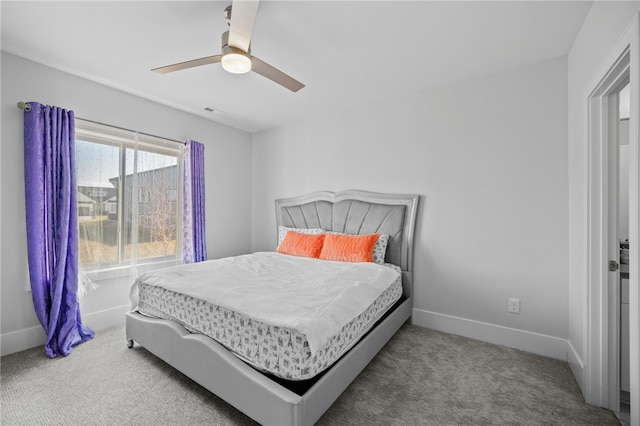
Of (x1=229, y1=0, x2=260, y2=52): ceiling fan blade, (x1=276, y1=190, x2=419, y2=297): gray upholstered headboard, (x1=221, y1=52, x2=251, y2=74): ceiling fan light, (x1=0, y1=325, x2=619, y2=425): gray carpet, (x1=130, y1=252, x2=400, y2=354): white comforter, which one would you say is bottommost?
(x1=0, y1=325, x2=619, y2=425): gray carpet

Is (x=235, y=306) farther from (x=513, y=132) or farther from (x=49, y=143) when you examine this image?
(x=513, y=132)

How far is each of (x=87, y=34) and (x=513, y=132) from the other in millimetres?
3580

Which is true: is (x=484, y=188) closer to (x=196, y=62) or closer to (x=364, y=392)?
(x=364, y=392)

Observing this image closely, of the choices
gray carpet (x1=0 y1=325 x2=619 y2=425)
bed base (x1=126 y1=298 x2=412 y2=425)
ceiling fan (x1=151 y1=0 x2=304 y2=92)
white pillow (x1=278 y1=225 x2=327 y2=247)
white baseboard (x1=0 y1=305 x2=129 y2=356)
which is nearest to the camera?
bed base (x1=126 y1=298 x2=412 y2=425)

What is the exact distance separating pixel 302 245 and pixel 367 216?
84 cm

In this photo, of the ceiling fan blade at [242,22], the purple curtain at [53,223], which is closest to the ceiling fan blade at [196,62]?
the ceiling fan blade at [242,22]

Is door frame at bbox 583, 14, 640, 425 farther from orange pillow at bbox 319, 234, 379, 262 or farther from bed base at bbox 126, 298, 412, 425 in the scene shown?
orange pillow at bbox 319, 234, 379, 262

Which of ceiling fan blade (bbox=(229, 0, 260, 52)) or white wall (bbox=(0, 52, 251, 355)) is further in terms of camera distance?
white wall (bbox=(0, 52, 251, 355))

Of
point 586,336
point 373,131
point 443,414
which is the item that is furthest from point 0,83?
point 586,336

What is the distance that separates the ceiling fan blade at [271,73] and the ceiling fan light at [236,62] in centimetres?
6

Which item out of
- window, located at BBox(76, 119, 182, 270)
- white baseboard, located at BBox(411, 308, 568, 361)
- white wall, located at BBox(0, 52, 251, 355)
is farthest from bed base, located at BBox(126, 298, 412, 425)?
window, located at BBox(76, 119, 182, 270)

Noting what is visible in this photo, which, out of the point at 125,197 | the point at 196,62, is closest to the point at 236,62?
the point at 196,62

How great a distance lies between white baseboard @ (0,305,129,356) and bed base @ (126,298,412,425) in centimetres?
96

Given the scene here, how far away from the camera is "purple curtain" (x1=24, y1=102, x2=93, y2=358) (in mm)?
2387
